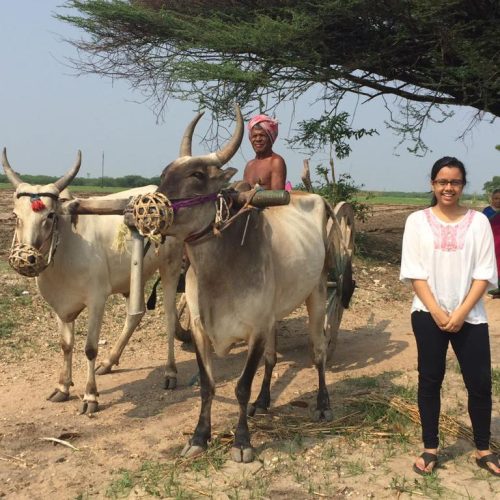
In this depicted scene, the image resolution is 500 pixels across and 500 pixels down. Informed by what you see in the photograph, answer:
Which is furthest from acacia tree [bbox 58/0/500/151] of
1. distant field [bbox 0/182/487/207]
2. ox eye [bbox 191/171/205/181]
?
ox eye [bbox 191/171/205/181]

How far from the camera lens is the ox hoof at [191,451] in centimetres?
402

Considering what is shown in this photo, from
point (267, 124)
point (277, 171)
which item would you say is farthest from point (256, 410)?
point (267, 124)

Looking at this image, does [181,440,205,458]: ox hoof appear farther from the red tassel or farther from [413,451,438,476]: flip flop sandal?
the red tassel

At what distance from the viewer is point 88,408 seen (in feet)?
16.5

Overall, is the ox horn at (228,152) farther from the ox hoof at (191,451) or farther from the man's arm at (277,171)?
the ox hoof at (191,451)

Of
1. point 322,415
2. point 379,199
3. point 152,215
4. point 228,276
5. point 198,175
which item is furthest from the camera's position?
point 379,199

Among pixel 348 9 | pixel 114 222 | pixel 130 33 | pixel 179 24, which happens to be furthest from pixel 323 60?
pixel 114 222

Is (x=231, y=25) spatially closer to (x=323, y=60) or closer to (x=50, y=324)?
(x=323, y=60)

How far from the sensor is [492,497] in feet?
11.3

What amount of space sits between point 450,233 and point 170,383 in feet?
10.4

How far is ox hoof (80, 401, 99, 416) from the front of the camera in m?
5.01

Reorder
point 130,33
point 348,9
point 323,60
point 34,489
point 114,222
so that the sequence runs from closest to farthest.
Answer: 1. point 34,489
2. point 114,222
3. point 348,9
4. point 323,60
5. point 130,33

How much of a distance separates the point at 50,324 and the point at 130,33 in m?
6.80

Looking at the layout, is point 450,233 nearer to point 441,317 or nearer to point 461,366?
point 441,317
